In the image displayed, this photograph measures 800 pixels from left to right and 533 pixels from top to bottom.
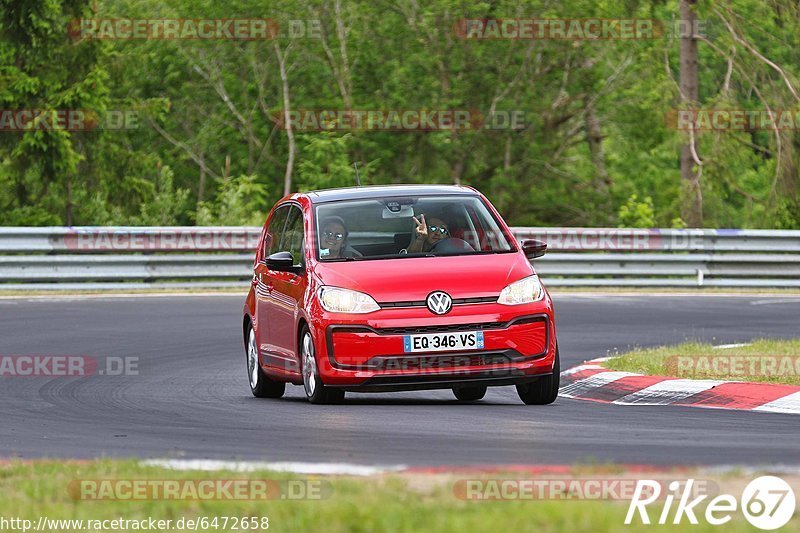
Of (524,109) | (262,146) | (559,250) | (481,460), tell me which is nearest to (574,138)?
(524,109)

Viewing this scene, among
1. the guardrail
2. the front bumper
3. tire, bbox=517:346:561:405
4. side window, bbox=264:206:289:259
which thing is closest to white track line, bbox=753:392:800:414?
tire, bbox=517:346:561:405

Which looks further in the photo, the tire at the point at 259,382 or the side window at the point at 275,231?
the side window at the point at 275,231

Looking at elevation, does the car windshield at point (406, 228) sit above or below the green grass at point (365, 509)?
Result: above

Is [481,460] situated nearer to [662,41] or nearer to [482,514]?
[482,514]

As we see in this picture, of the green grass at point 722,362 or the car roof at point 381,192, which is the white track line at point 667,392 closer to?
the green grass at point 722,362

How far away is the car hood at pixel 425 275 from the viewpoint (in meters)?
11.0

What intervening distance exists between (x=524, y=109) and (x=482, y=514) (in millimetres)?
35329

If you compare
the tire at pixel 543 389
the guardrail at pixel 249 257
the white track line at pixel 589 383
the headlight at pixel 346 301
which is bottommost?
the guardrail at pixel 249 257

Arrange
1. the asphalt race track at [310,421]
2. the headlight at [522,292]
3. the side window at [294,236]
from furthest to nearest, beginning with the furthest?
the side window at [294,236] < the headlight at [522,292] < the asphalt race track at [310,421]

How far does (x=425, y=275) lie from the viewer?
1109cm

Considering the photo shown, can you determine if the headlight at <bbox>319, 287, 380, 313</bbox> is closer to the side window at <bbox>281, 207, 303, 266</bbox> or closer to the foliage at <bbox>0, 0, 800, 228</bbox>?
the side window at <bbox>281, 207, 303, 266</bbox>

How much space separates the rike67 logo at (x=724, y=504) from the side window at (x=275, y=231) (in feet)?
22.7

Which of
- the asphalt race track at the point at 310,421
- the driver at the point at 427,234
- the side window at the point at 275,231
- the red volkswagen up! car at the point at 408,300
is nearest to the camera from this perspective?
the asphalt race track at the point at 310,421

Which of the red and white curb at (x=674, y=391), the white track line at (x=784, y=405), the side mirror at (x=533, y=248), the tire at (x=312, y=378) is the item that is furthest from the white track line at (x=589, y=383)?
the tire at (x=312, y=378)
